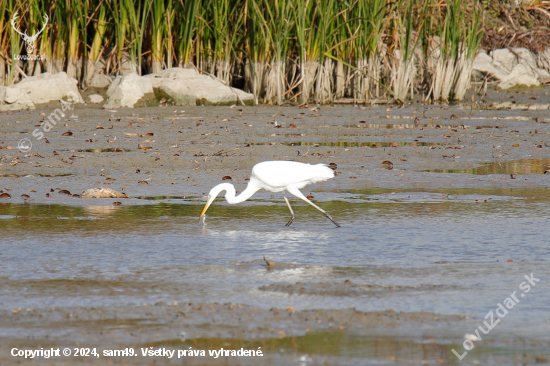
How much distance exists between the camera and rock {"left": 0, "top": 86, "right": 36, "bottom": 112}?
14.1m

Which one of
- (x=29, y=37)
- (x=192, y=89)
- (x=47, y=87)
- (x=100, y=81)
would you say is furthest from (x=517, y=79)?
(x=29, y=37)

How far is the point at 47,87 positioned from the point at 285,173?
985cm

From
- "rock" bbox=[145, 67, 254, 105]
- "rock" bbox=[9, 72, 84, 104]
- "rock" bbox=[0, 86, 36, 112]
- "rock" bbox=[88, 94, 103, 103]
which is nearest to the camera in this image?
"rock" bbox=[0, 86, 36, 112]

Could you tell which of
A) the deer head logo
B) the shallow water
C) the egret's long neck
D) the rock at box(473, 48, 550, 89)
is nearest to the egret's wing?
the egret's long neck

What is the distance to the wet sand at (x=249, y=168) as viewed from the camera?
348cm

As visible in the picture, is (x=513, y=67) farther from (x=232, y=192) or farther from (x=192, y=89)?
(x=232, y=192)

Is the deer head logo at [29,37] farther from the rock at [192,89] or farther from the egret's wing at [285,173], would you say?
the egret's wing at [285,173]

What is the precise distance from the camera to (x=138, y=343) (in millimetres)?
3418

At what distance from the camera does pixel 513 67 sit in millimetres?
20547

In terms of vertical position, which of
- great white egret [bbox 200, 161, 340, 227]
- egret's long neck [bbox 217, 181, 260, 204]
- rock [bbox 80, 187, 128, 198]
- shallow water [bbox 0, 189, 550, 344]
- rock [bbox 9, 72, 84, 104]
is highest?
rock [bbox 9, 72, 84, 104]

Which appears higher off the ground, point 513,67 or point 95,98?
point 513,67

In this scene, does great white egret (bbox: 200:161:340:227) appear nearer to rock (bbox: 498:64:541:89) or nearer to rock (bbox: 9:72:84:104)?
rock (bbox: 9:72:84:104)

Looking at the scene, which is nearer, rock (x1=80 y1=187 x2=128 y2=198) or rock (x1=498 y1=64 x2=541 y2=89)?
rock (x1=80 y1=187 x2=128 y2=198)

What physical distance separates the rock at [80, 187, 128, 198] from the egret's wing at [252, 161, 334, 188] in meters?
1.55
